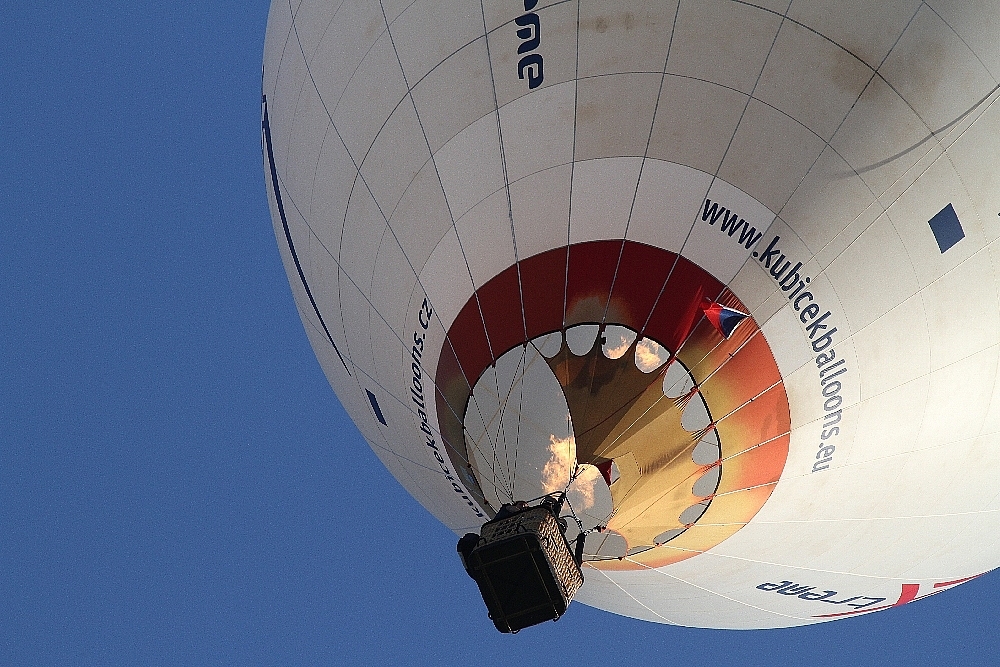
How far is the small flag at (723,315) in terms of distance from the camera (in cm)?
589

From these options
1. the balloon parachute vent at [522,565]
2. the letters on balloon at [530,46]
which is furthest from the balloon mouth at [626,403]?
the letters on balloon at [530,46]

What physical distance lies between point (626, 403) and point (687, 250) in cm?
93

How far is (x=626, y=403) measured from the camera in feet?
19.8

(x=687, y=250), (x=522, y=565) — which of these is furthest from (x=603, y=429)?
(x=687, y=250)

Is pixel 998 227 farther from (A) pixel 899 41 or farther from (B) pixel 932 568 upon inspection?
(B) pixel 932 568

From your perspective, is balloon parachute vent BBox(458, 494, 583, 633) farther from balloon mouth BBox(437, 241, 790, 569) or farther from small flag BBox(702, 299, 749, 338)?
small flag BBox(702, 299, 749, 338)

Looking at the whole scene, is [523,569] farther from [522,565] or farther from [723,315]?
[723,315]

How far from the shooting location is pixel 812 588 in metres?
7.79

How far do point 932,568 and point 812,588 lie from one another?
3.34ft

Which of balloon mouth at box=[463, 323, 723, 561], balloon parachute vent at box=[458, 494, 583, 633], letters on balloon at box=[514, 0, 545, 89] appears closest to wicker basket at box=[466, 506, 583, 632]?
balloon parachute vent at box=[458, 494, 583, 633]

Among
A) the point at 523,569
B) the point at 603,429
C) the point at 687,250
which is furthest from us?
the point at 603,429

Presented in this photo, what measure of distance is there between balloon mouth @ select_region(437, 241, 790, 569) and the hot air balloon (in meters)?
0.01

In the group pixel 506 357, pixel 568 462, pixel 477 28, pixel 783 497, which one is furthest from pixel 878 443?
pixel 477 28

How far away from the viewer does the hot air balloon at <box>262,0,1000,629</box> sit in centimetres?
564
